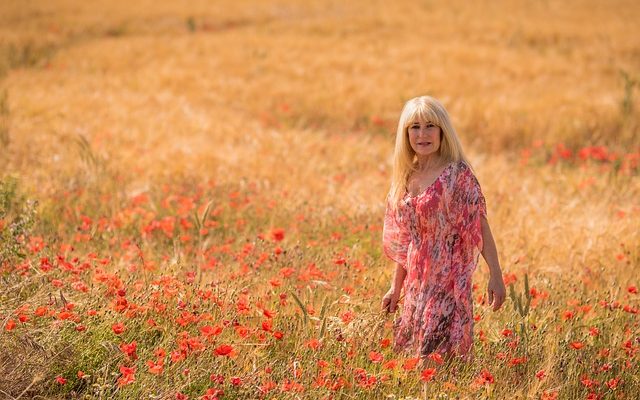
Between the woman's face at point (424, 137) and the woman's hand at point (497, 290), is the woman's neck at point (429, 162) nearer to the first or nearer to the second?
the woman's face at point (424, 137)

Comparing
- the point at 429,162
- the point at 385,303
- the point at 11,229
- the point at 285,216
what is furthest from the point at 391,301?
the point at 285,216

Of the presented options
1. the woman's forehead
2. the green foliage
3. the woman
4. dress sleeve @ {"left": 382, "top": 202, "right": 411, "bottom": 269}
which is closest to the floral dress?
the woman

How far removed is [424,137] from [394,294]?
31.5 inches

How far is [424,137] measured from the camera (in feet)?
10.8

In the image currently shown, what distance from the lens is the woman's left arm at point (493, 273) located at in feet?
10.1

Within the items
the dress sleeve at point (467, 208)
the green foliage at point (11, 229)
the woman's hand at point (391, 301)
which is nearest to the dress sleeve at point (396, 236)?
the woman's hand at point (391, 301)

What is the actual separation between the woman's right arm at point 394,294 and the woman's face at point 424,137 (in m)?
0.60

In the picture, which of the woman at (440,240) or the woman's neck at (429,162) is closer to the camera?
the woman at (440,240)

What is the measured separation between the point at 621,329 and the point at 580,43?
14513mm

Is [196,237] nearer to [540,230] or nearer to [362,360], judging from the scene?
[362,360]

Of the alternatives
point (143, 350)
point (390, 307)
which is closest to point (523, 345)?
point (390, 307)

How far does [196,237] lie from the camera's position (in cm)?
501

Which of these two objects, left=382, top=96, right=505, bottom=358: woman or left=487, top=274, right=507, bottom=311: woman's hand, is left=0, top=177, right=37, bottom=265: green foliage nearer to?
left=382, top=96, right=505, bottom=358: woman

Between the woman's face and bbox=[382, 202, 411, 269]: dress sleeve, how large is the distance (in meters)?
0.33
